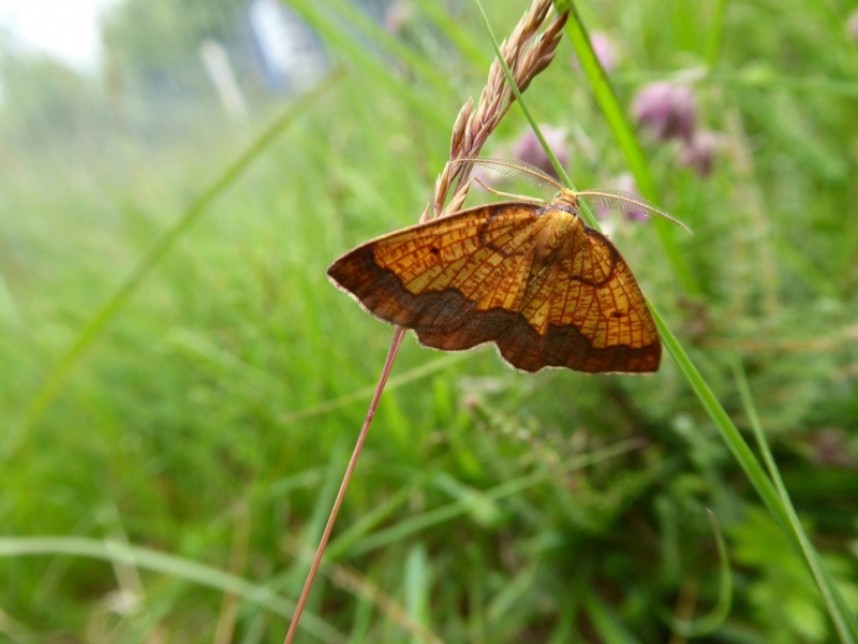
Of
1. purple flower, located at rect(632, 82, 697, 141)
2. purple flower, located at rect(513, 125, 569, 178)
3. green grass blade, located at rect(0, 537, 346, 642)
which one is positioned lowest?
green grass blade, located at rect(0, 537, 346, 642)

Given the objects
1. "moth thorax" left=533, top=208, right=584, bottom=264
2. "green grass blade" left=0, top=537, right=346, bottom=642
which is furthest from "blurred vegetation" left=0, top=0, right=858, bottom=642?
"moth thorax" left=533, top=208, right=584, bottom=264

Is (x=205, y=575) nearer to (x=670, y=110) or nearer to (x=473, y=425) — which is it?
(x=473, y=425)

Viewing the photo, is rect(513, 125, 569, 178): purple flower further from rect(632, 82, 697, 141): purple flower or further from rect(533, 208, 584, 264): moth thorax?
rect(533, 208, 584, 264): moth thorax

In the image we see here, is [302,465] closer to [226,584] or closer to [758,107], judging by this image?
[226,584]

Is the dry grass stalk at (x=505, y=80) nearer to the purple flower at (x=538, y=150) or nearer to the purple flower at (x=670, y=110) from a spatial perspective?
the purple flower at (x=538, y=150)

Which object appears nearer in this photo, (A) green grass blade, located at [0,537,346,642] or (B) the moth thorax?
(B) the moth thorax

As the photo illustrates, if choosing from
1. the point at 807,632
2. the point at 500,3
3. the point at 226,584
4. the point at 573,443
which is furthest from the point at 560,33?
the point at 500,3

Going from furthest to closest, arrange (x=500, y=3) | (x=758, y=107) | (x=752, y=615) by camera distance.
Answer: (x=500, y=3)
(x=758, y=107)
(x=752, y=615)
